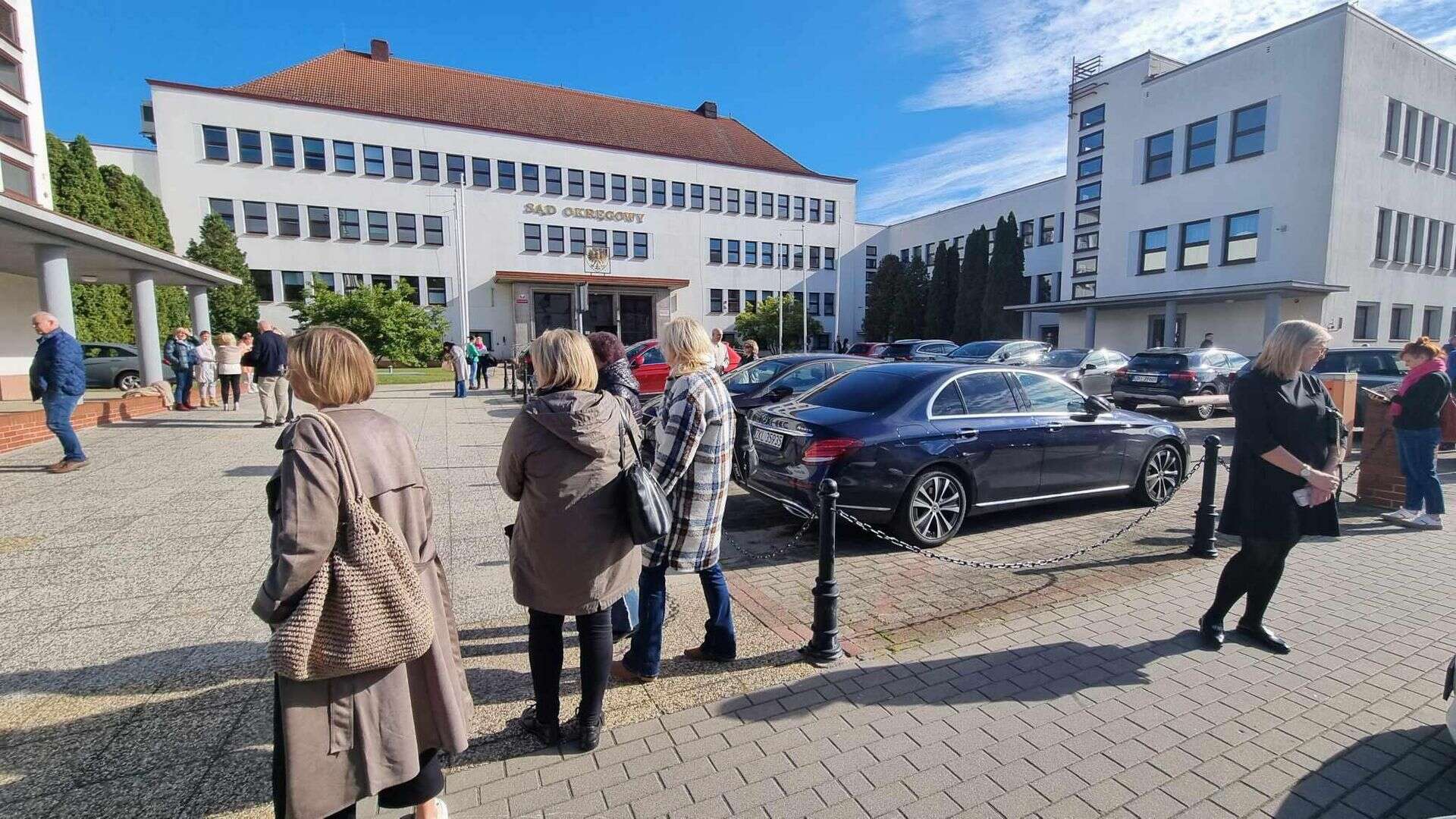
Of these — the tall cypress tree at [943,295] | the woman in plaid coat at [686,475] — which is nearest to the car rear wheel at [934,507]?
the woman in plaid coat at [686,475]

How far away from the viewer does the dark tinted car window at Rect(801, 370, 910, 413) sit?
5.59 meters

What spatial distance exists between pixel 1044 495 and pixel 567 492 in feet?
16.1

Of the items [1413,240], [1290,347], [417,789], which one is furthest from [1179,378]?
[1413,240]

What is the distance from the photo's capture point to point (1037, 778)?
262 centimetres

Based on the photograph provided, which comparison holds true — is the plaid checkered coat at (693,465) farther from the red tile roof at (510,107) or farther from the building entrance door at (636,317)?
the building entrance door at (636,317)

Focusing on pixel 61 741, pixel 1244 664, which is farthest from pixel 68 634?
pixel 1244 664

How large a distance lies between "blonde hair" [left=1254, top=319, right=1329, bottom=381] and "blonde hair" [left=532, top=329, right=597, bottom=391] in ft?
11.4

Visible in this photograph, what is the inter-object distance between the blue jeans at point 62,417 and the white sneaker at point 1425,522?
14.0m

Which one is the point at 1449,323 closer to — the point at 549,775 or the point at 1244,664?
the point at 1244,664

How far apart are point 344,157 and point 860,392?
4053 cm

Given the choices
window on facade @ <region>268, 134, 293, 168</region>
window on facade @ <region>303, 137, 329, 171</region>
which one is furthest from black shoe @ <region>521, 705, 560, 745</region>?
window on facade @ <region>268, 134, 293, 168</region>

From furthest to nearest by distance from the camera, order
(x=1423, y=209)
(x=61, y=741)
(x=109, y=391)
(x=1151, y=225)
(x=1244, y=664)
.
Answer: (x=1151, y=225) → (x=1423, y=209) → (x=109, y=391) → (x=1244, y=664) → (x=61, y=741)

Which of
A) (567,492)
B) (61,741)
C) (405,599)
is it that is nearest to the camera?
(405,599)

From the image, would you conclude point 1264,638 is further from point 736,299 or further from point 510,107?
point 510,107
